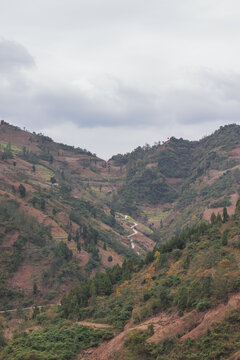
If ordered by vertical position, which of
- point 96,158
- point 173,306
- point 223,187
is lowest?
point 173,306

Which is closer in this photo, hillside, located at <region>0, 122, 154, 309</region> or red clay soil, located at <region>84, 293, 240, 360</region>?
red clay soil, located at <region>84, 293, 240, 360</region>

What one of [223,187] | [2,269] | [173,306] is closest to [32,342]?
[173,306]

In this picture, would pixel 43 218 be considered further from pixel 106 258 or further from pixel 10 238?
pixel 106 258

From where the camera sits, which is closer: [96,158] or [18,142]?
[18,142]

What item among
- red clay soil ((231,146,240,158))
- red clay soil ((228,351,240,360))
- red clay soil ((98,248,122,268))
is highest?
red clay soil ((231,146,240,158))

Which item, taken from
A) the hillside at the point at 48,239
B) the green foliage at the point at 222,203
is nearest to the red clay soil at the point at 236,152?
the green foliage at the point at 222,203

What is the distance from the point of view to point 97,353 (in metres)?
23.8

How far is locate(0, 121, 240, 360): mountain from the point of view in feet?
72.5

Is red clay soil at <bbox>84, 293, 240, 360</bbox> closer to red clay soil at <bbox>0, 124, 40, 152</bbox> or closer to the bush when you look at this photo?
the bush

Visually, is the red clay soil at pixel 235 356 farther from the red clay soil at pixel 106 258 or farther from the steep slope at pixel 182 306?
the red clay soil at pixel 106 258

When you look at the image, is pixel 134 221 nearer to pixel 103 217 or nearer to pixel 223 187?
pixel 103 217

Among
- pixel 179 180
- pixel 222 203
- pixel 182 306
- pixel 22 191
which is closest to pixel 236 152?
pixel 179 180

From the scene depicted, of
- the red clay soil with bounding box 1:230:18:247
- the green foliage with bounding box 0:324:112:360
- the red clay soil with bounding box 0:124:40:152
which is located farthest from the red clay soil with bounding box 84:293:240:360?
the red clay soil with bounding box 0:124:40:152

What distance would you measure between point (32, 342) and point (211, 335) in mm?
12739
